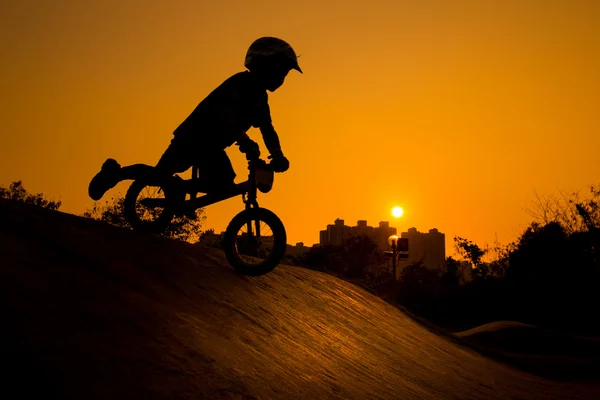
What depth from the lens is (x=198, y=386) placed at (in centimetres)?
260

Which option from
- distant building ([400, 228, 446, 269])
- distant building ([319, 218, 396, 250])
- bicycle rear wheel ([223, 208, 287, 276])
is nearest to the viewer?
bicycle rear wheel ([223, 208, 287, 276])

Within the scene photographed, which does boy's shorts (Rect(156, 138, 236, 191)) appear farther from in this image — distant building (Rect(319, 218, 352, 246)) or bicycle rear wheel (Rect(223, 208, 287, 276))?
distant building (Rect(319, 218, 352, 246))

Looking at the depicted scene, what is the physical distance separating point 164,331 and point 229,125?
9.06 feet

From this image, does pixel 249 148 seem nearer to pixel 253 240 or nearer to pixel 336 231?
pixel 253 240

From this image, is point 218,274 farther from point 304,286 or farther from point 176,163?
point 304,286

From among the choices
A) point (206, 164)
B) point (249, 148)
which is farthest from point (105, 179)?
point (249, 148)

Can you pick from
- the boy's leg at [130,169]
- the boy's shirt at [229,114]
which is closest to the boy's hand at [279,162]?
the boy's shirt at [229,114]

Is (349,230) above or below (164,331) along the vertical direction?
above

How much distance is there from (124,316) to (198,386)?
645 millimetres

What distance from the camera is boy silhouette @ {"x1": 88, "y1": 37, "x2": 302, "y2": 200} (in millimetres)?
5371

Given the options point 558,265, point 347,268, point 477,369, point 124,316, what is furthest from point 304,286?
point 347,268

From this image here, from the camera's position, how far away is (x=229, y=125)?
538 cm

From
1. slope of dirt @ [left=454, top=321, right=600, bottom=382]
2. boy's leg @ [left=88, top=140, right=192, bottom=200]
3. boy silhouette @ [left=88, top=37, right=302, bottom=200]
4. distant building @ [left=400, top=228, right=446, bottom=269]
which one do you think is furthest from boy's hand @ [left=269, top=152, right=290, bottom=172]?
distant building @ [left=400, top=228, right=446, bottom=269]

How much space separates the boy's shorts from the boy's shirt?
62mm
